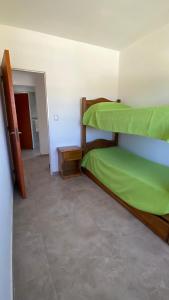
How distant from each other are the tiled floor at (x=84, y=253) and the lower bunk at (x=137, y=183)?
149mm

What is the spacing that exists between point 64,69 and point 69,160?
5.84 feet

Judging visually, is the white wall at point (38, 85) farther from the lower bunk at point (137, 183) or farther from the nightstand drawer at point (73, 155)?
the lower bunk at point (137, 183)

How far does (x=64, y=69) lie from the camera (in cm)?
295

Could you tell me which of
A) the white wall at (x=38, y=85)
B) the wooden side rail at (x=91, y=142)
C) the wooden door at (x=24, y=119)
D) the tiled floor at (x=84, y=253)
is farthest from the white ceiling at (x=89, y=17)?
the wooden door at (x=24, y=119)

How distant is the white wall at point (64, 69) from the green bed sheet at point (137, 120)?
2.10ft

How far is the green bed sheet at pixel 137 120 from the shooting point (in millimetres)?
1546

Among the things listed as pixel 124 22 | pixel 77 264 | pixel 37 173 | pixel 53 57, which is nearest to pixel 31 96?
pixel 53 57

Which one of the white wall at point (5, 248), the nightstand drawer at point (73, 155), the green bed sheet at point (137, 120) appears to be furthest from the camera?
the nightstand drawer at point (73, 155)

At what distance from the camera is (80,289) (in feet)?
3.91

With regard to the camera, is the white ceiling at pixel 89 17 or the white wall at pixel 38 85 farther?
the white wall at pixel 38 85

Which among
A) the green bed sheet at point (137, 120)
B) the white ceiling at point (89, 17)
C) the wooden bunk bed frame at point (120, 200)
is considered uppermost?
the white ceiling at point (89, 17)

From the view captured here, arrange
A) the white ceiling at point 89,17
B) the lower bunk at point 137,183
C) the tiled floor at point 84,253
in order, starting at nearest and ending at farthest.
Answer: the tiled floor at point 84,253, the lower bunk at point 137,183, the white ceiling at point 89,17

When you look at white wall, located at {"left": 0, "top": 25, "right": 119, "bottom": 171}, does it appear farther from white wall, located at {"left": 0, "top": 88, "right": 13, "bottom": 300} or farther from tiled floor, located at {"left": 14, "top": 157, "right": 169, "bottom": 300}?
white wall, located at {"left": 0, "top": 88, "right": 13, "bottom": 300}

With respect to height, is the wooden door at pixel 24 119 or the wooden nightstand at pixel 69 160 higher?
the wooden door at pixel 24 119
